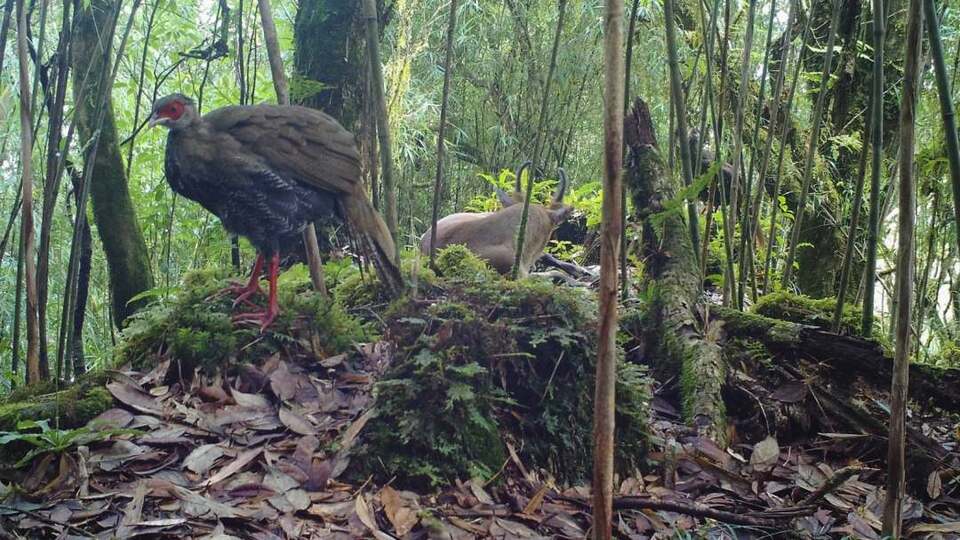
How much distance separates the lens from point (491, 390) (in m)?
2.35

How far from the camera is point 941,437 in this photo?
105 inches

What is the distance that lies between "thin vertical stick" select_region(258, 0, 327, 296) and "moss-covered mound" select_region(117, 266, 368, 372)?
104mm

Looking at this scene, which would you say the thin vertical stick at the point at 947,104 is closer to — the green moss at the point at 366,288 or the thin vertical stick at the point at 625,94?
the thin vertical stick at the point at 625,94

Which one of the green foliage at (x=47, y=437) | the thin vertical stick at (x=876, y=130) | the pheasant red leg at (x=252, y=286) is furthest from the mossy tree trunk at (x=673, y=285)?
the green foliage at (x=47, y=437)

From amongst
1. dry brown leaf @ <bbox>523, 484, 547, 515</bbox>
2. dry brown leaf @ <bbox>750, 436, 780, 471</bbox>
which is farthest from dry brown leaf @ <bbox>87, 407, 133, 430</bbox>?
dry brown leaf @ <bbox>750, 436, 780, 471</bbox>

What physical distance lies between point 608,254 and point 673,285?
6.33 ft

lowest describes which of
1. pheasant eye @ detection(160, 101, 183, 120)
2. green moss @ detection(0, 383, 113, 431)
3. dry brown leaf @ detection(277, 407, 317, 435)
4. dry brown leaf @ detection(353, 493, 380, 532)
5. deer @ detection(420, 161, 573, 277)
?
dry brown leaf @ detection(353, 493, 380, 532)

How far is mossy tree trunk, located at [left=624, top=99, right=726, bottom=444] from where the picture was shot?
2.74 metres

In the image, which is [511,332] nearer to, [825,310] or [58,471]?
[58,471]

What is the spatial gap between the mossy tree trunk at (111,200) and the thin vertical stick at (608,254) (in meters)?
3.19

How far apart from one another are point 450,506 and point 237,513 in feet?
1.84

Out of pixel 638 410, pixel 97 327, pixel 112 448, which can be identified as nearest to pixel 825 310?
pixel 638 410

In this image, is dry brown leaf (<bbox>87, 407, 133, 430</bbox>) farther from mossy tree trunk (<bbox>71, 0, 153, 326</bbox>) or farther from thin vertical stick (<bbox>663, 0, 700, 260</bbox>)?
thin vertical stick (<bbox>663, 0, 700, 260</bbox>)

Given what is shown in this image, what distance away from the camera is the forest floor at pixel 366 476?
1.96 m
